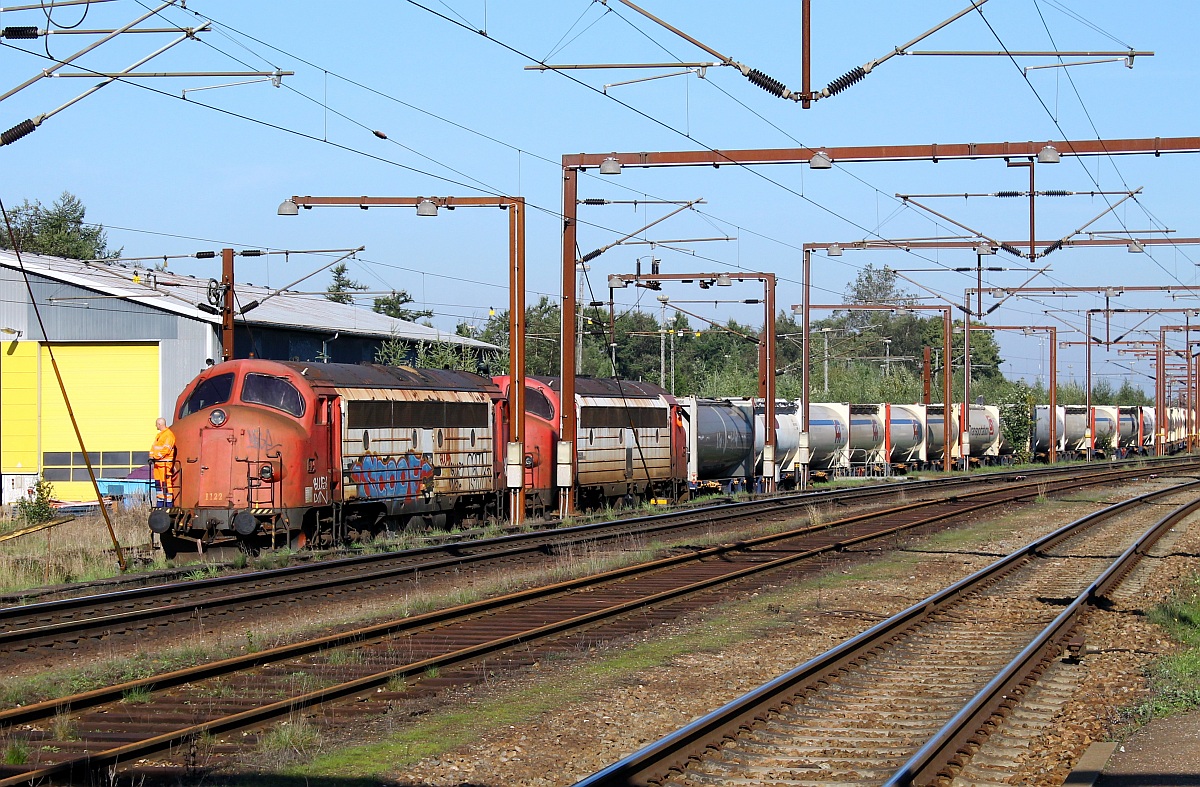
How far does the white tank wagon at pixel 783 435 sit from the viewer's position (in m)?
43.3

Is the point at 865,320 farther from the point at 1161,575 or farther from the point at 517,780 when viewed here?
the point at 517,780

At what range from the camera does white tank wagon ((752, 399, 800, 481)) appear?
43.3m

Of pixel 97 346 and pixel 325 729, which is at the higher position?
pixel 97 346

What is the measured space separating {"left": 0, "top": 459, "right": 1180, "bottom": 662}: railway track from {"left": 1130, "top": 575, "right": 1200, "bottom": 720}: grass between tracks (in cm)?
945

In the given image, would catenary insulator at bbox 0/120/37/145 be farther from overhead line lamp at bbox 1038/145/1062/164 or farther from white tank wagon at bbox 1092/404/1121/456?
white tank wagon at bbox 1092/404/1121/456

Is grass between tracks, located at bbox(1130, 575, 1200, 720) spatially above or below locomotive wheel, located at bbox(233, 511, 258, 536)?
below

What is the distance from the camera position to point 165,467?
69.0 ft

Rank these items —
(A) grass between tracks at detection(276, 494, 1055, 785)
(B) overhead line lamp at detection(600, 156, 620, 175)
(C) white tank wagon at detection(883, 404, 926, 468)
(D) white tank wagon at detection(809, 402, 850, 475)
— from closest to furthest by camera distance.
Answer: (A) grass between tracks at detection(276, 494, 1055, 785) → (B) overhead line lamp at detection(600, 156, 620, 175) → (D) white tank wagon at detection(809, 402, 850, 475) → (C) white tank wagon at detection(883, 404, 926, 468)

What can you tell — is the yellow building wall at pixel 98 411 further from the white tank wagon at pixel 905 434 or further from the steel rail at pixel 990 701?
the steel rail at pixel 990 701

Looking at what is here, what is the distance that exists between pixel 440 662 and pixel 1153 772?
20.6 feet

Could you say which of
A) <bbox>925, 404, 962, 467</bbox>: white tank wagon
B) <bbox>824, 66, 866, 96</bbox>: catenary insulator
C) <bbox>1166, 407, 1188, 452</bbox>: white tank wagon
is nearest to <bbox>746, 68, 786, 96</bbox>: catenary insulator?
<bbox>824, 66, 866, 96</bbox>: catenary insulator

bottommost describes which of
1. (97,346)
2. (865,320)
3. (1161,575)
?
(1161,575)

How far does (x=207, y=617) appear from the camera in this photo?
47.7 ft

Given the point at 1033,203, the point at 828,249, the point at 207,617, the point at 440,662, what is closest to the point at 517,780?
the point at 440,662
